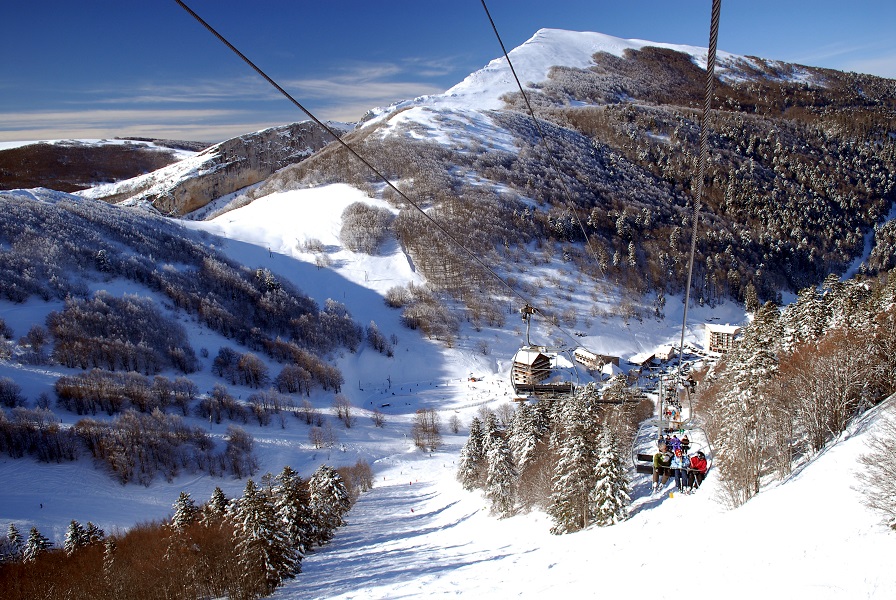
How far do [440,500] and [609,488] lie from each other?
20312mm

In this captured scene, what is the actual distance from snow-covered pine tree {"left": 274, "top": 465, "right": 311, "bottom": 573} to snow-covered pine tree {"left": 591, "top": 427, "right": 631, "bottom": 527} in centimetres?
1621

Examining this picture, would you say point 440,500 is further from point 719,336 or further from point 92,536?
point 719,336

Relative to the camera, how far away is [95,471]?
143 feet

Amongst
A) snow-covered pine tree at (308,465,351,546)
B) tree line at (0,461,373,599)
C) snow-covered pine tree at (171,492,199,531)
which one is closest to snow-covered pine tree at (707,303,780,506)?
tree line at (0,461,373,599)

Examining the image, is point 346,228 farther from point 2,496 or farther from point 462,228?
point 2,496

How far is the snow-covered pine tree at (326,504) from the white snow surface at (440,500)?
65.0 inches

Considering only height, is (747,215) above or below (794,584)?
above

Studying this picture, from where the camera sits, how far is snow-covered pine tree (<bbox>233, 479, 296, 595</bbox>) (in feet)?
75.9

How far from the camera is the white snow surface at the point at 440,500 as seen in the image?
974cm

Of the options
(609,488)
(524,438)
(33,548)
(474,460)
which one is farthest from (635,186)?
(33,548)

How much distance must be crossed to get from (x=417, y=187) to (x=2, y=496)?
8063cm

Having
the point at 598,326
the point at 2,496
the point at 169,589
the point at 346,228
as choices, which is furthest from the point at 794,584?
the point at 346,228

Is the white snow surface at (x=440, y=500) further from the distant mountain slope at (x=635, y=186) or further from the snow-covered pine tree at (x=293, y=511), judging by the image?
the distant mountain slope at (x=635, y=186)

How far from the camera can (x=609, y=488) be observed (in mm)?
22703
